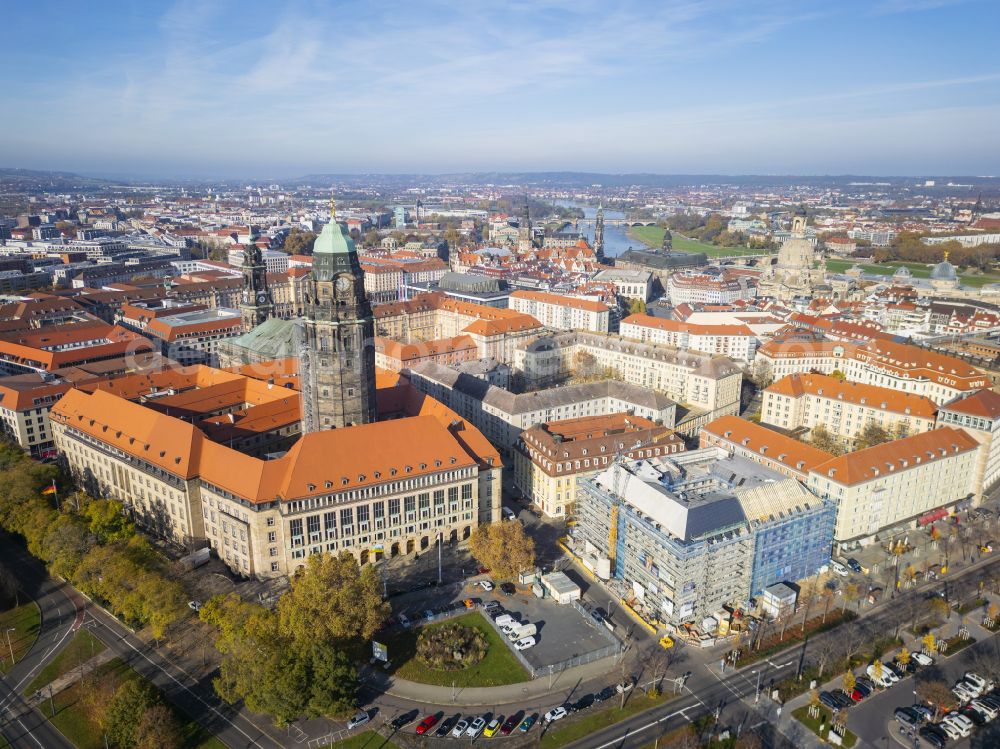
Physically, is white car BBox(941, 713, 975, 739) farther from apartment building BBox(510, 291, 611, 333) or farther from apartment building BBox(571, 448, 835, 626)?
apartment building BBox(510, 291, 611, 333)

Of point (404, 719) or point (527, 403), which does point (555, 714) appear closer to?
point (404, 719)

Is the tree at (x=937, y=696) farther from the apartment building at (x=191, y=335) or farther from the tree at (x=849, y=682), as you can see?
the apartment building at (x=191, y=335)

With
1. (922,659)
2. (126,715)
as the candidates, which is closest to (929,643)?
(922,659)

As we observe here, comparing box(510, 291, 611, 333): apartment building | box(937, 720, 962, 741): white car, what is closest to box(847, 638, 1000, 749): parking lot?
box(937, 720, 962, 741): white car

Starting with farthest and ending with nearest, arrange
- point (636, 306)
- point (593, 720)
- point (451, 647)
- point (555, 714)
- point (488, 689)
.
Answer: point (636, 306) < point (451, 647) < point (488, 689) < point (555, 714) < point (593, 720)

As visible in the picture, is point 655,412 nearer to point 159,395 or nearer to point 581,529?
point 581,529

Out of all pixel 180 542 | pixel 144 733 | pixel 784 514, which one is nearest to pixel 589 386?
pixel 784 514
